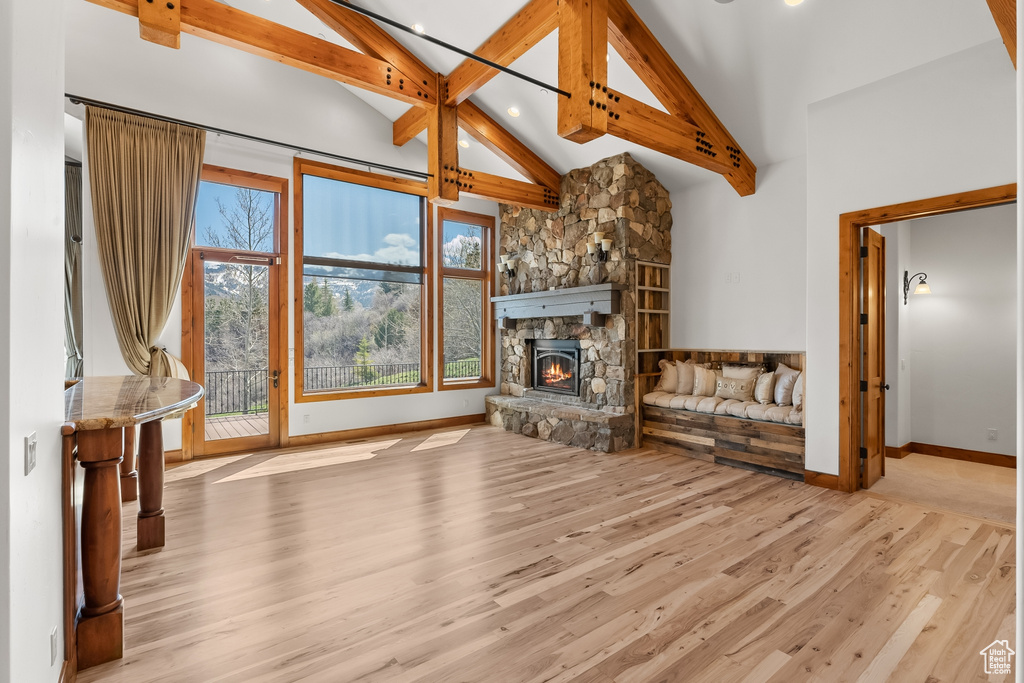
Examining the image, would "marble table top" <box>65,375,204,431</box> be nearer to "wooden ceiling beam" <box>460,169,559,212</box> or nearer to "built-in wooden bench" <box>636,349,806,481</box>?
"wooden ceiling beam" <box>460,169,559,212</box>

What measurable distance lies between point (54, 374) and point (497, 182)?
193 inches

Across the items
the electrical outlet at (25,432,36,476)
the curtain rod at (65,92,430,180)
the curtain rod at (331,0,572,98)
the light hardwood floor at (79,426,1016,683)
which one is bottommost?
the light hardwood floor at (79,426,1016,683)

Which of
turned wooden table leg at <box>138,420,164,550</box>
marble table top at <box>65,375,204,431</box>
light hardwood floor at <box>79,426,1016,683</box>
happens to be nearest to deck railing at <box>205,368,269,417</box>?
light hardwood floor at <box>79,426,1016,683</box>

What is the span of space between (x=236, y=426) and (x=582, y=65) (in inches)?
201

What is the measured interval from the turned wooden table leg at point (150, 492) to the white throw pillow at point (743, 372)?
17.3 ft

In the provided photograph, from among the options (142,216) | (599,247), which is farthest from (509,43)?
(142,216)

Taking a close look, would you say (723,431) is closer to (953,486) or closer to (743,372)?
(743,372)

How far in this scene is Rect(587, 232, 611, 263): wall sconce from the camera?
19.6 feet

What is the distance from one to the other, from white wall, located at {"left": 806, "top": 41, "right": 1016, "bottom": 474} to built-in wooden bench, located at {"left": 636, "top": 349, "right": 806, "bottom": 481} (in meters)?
0.24

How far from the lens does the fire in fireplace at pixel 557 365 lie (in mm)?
6648

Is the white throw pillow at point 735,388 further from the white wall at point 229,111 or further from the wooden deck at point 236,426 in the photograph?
the wooden deck at point 236,426

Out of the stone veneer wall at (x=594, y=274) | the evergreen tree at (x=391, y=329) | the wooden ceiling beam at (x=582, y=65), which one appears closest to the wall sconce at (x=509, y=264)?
the stone veneer wall at (x=594, y=274)

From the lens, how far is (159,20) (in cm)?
340

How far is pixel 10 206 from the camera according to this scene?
1.15 m
